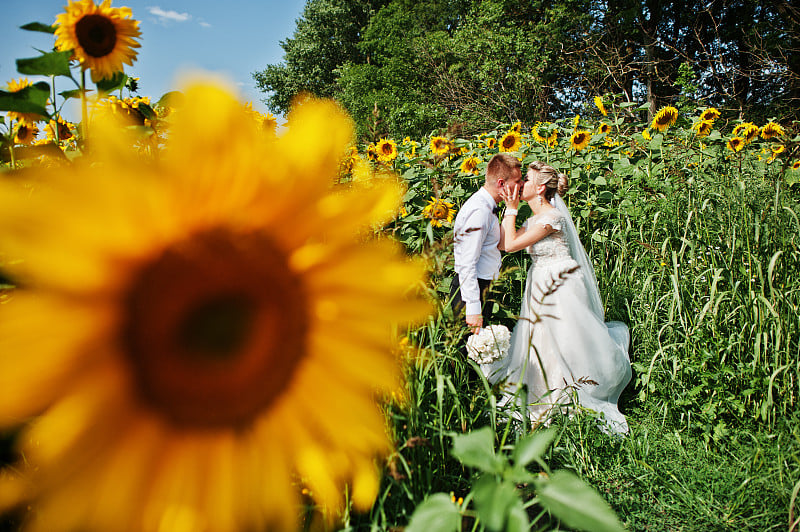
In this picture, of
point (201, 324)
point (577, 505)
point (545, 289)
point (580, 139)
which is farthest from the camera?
point (580, 139)

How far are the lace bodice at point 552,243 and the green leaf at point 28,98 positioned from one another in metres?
3.21

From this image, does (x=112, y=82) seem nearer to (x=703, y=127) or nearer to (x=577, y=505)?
(x=577, y=505)

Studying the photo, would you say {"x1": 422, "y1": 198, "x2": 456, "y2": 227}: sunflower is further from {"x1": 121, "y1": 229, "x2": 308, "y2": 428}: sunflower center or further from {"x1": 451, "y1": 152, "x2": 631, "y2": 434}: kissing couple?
{"x1": 121, "y1": 229, "x2": 308, "y2": 428}: sunflower center

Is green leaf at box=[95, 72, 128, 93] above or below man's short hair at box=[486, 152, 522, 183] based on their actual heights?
below

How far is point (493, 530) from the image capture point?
1.54ft

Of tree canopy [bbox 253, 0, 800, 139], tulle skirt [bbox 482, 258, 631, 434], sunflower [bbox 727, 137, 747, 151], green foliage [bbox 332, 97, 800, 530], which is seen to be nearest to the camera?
green foliage [bbox 332, 97, 800, 530]

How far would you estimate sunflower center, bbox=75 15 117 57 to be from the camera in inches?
28.4

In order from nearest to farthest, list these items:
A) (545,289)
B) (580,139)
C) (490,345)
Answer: (490,345) → (545,289) → (580,139)

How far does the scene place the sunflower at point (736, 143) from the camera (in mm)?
3928

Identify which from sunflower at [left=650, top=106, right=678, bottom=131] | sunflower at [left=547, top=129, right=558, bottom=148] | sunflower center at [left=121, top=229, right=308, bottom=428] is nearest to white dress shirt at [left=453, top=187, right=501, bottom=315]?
sunflower at [left=547, top=129, right=558, bottom=148]

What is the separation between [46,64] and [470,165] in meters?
3.54

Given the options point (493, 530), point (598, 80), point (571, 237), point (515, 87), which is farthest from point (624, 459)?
point (598, 80)

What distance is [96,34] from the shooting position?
73 centimetres

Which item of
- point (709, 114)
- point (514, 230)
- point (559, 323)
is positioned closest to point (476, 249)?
point (514, 230)
